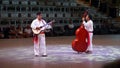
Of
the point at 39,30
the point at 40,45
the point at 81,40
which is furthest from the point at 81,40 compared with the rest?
the point at 39,30

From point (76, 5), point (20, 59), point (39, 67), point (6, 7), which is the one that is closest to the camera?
point (39, 67)

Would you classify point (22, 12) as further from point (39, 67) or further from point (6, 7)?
point (39, 67)

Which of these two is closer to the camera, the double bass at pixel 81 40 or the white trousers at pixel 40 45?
the white trousers at pixel 40 45

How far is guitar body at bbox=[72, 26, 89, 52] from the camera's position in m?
10.3

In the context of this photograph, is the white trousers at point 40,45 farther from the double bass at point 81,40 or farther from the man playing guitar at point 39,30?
the double bass at point 81,40

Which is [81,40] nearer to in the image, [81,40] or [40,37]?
[81,40]

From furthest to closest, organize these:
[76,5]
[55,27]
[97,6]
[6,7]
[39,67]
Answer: [97,6] < [76,5] < [55,27] < [6,7] < [39,67]

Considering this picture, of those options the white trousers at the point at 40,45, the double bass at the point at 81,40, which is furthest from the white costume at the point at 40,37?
the double bass at the point at 81,40

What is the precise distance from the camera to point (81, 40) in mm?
10453

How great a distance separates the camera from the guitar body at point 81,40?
407 inches

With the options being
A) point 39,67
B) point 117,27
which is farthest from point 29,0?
point 39,67

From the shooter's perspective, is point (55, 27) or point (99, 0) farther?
point (99, 0)

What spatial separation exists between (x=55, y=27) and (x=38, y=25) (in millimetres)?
10127

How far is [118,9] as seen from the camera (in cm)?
2223
